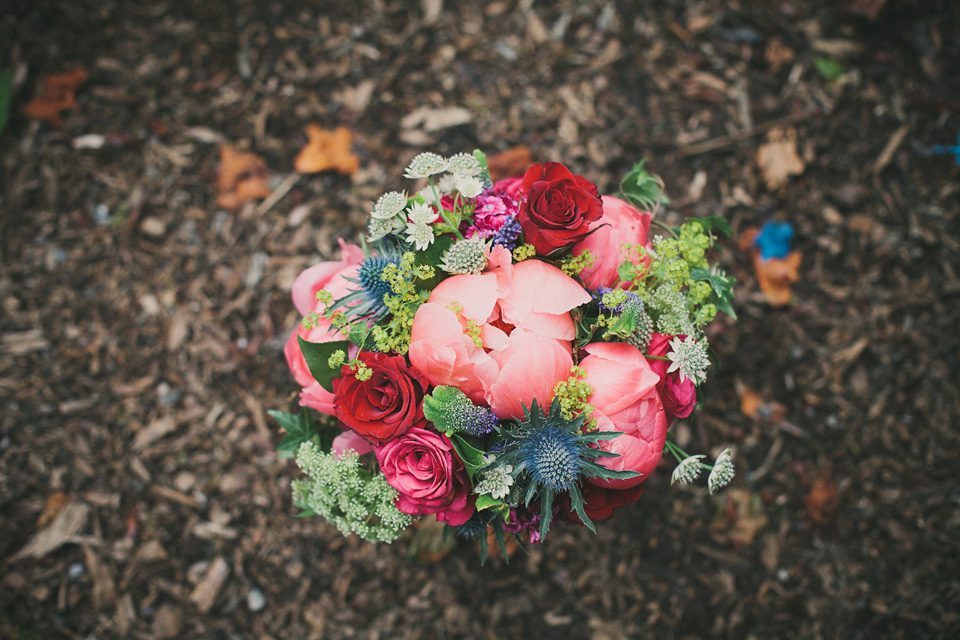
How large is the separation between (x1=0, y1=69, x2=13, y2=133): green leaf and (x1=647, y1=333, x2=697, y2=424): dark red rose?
2.36m

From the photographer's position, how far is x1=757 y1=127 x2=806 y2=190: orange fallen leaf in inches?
81.1

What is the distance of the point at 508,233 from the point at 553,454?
1.36ft

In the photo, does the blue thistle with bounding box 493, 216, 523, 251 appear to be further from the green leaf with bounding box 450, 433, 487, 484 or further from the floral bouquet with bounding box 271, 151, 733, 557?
the green leaf with bounding box 450, 433, 487, 484

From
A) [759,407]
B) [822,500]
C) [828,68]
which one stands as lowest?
[822,500]

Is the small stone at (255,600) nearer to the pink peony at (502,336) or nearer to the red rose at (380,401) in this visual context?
the red rose at (380,401)

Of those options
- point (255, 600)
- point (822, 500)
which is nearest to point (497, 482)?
point (255, 600)

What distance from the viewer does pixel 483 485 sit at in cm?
97

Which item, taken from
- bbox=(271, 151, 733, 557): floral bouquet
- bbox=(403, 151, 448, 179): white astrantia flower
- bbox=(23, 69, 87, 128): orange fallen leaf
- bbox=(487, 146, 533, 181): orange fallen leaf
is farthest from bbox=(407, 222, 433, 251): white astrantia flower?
bbox=(23, 69, 87, 128): orange fallen leaf

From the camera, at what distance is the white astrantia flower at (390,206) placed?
1.04 meters

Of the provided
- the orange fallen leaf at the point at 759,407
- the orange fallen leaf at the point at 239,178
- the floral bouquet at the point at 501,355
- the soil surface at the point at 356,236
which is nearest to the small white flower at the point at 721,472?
the floral bouquet at the point at 501,355

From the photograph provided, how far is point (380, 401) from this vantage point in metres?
0.99

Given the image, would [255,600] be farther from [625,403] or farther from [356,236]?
[625,403]

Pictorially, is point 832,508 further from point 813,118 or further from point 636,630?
point 813,118

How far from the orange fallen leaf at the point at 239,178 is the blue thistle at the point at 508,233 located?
1322 millimetres
